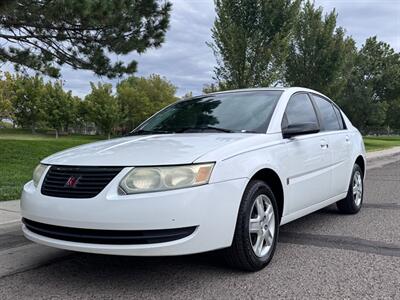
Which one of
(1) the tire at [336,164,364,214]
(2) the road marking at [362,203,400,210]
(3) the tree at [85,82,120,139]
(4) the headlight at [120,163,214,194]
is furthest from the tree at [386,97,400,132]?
(4) the headlight at [120,163,214,194]

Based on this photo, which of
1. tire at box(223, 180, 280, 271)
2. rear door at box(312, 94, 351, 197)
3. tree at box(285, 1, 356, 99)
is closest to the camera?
tire at box(223, 180, 280, 271)

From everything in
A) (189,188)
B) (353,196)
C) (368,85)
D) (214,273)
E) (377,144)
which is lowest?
(377,144)

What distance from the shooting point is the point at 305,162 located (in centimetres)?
471

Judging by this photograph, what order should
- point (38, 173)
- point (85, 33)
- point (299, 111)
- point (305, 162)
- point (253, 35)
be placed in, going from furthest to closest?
point (253, 35), point (85, 33), point (299, 111), point (305, 162), point (38, 173)

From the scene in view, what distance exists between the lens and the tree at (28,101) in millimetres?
50650

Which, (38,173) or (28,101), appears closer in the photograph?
(38,173)

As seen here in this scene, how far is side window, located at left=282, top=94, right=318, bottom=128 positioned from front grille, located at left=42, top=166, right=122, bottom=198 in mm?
1962

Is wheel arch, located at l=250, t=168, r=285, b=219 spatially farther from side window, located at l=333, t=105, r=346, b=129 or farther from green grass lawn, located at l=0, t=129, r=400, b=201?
green grass lawn, located at l=0, t=129, r=400, b=201

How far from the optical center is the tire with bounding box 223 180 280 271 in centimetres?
364

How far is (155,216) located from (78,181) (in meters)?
0.69

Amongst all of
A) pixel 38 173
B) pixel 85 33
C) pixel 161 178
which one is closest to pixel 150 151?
pixel 161 178

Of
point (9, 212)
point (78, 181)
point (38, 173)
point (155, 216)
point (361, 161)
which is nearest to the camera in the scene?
point (155, 216)

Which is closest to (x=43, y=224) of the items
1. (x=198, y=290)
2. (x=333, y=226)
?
(x=198, y=290)

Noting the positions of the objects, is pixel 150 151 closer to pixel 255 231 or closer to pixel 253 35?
pixel 255 231
